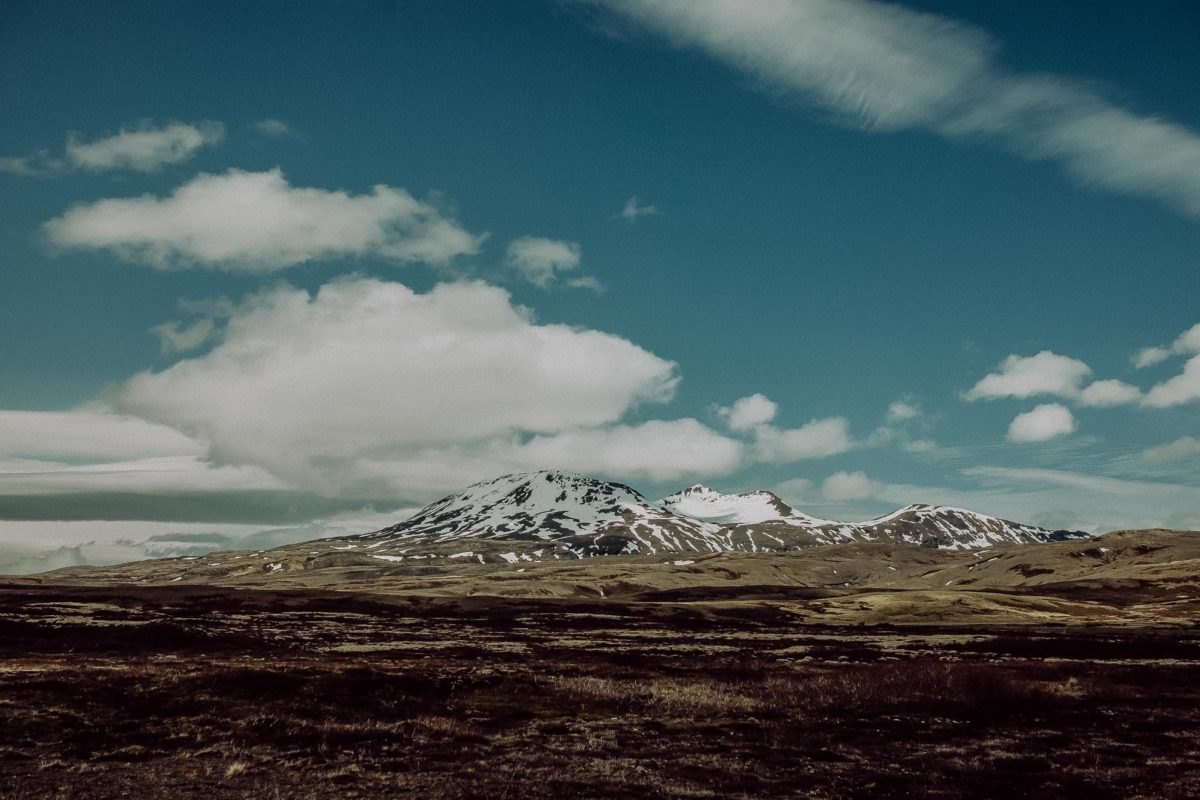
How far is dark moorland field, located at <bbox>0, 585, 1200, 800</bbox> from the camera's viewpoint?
2262 centimetres

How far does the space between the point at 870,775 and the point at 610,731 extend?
416 inches

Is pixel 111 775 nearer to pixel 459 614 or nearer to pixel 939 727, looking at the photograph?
pixel 939 727

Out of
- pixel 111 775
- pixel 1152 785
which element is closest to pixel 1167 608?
pixel 1152 785

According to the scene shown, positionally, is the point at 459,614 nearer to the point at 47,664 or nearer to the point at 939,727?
the point at 47,664

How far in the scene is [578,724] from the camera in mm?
32375

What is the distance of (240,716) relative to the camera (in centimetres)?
3066

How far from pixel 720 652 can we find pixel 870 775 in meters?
45.5

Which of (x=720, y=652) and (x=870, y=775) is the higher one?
(x=870, y=775)

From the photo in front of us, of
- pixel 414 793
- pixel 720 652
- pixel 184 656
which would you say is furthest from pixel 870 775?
pixel 184 656

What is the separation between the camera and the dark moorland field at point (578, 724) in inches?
891

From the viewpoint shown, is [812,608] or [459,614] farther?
[812,608]

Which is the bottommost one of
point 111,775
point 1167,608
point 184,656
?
point 1167,608

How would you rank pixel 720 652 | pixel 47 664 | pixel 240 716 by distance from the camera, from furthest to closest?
pixel 720 652 → pixel 47 664 → pixel 240 716

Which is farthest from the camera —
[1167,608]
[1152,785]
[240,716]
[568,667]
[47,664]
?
[1167,608]
